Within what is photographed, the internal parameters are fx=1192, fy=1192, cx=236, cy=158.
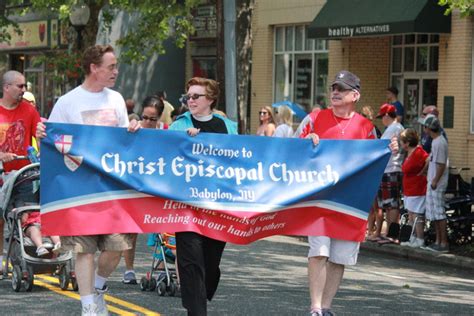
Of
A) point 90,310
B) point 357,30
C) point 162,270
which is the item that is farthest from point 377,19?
point 90,310

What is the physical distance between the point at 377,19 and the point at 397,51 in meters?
2.50

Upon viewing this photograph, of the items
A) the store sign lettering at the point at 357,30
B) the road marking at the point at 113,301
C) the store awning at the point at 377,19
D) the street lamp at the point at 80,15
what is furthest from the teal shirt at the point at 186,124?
the street lamp at the point at 80,15

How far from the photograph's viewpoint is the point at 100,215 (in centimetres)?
889

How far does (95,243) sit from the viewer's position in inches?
354

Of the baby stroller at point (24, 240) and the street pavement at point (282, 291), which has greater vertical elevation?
the baby stroller at point (24, 240)

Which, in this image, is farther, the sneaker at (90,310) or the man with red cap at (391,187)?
the man with red cap at (391,187)

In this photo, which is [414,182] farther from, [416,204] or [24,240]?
[24,240]

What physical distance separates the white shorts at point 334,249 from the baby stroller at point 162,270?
197 centimetres

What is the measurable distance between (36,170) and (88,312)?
9.24ft

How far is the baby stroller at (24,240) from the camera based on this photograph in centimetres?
1126

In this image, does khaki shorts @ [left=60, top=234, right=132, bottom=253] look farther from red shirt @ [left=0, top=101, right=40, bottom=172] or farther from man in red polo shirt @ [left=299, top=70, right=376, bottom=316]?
red shirt @ [left=0, top=101, right=40, bottom=172]

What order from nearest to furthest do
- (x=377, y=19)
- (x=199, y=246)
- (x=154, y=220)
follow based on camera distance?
(x=199, y=246) → (x=154, y=220) → (x=377, y=19)

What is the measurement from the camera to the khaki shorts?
884 centimetres

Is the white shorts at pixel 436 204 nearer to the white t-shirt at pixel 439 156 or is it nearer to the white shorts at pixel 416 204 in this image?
the white t-shirt at pixel 439 156
